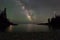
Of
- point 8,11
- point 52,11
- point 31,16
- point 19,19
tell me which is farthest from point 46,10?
point 8,11

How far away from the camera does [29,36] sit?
34.4 inches

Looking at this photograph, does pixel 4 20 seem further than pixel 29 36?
Yes

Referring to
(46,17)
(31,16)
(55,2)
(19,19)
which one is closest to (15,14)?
(19,19)

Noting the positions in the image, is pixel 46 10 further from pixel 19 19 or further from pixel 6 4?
pixel 6 4

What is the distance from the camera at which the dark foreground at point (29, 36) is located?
87 centimetres

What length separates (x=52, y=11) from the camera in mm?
1367

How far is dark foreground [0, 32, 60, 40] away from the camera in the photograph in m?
0.87

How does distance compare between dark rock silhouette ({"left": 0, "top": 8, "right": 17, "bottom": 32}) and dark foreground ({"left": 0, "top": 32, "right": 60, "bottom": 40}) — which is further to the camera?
dark rock silhouette ({"left": 0, "top": 8, "right": 17, "bottom": 32})

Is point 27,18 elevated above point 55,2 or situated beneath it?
situated beneath

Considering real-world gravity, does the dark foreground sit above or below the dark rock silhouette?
below

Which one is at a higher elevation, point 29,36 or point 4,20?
point 4,20

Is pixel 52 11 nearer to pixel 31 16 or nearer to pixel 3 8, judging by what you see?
pixel 31 16

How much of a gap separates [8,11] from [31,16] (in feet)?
0.89

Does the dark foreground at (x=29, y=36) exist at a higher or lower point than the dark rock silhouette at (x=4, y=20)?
lower
